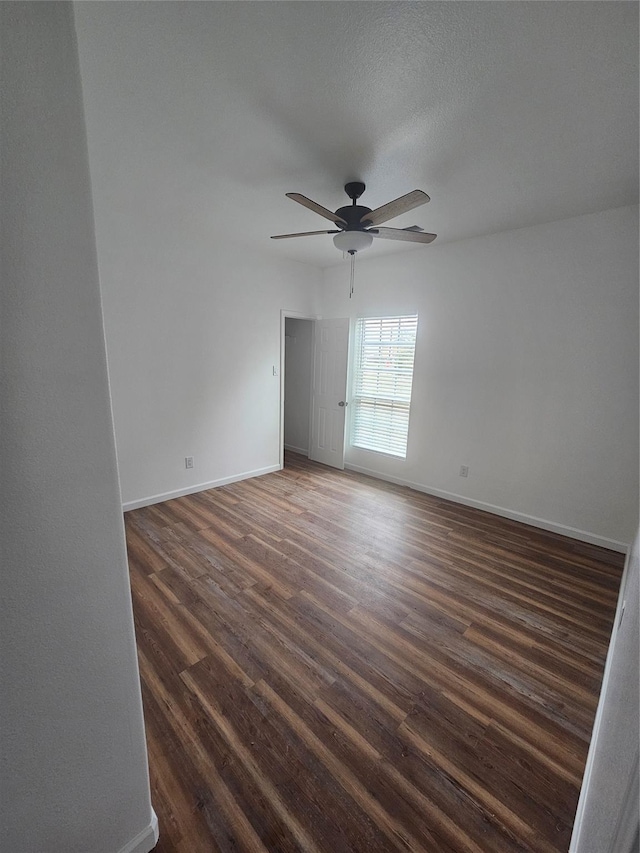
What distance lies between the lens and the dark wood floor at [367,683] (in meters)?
1.19

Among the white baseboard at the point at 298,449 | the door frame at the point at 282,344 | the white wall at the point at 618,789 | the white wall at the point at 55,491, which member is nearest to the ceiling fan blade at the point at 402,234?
the white wall at the point at 55,491

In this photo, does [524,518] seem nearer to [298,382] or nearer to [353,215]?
[353,215]

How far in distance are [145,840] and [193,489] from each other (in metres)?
3.02

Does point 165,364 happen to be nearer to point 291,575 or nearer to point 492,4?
point 291,575

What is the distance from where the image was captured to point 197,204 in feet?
9.14

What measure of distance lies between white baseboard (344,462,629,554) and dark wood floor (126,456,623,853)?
11cm

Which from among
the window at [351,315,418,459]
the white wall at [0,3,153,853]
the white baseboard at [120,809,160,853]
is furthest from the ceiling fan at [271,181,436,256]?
the white baseboard at [120,809,160,853]

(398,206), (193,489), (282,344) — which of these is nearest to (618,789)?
(398,206)

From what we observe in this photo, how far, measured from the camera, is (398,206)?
6.39ft

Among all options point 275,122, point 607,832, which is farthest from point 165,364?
point 607,832

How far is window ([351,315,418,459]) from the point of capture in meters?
4.12

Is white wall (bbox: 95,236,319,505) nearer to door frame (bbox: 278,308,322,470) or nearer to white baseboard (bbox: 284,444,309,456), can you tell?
door frame (bbox: 278,308,322,470)

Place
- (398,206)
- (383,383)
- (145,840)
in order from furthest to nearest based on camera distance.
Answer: (383,383) < (398,206) < (145,840)

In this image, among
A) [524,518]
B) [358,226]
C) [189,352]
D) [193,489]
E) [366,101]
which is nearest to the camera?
[366,101]
